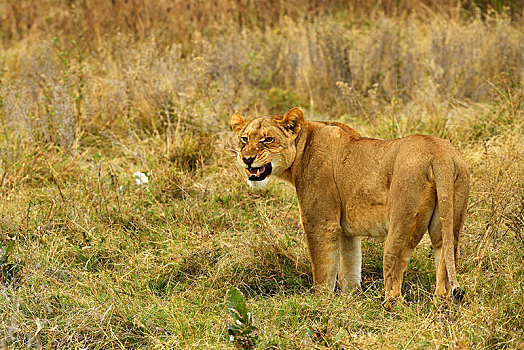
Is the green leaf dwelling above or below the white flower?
above

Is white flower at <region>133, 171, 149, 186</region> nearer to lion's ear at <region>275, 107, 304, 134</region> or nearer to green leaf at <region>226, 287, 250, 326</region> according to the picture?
lion's ear at <region>275, 107, 304, 134</region>

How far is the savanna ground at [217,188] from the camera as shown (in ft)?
12.5

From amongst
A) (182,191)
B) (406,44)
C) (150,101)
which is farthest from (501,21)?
(182,191)

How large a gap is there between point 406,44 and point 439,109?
8.43 feet

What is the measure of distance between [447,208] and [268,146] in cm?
134

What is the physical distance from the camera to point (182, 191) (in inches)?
226

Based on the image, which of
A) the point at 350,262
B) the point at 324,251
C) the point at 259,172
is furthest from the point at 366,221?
the point at 259,172

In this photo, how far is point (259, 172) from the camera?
4.17 meters

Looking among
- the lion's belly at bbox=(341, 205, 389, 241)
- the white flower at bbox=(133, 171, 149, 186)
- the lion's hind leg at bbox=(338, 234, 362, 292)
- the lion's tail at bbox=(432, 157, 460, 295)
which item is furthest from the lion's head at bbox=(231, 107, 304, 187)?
the white flower at bbox=(133, 171, 149, 186)

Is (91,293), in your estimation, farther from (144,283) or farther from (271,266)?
(271,266)

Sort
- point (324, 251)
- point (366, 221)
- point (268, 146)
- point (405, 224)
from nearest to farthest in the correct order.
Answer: point (405, 224) → point (366, 221) → point (324, 251) → point (268, 146)

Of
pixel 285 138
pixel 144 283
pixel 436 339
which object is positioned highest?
pixel 285 138

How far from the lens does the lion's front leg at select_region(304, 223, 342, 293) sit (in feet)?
13.1

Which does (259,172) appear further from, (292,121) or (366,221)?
(366,221)
